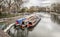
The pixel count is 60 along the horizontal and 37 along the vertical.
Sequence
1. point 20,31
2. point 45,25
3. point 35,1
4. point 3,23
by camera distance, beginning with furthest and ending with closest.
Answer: point 45,25 → point 35,1 → point 20,31 → point 3,23

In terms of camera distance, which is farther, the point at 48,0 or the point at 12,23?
the point at 48,0

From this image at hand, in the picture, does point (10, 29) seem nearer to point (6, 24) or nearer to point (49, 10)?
point (6, 24)

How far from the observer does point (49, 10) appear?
4793 millimetres

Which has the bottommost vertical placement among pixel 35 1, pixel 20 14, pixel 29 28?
pixel 29 28

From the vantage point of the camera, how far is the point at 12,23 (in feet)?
14.8

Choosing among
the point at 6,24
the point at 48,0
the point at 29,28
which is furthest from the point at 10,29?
the point at 48,0

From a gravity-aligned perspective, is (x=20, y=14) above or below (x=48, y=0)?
below

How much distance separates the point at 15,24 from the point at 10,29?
367 millimetres

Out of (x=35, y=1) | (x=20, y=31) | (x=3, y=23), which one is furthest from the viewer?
(x=35, y=1)

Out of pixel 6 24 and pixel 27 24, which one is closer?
pixel 6 24

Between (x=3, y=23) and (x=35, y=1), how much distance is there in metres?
1.20

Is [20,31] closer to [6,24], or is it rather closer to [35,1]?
[6,24]

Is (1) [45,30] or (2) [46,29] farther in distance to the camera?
(2) [46,29]

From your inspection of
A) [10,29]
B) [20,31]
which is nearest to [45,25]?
[20,31]
